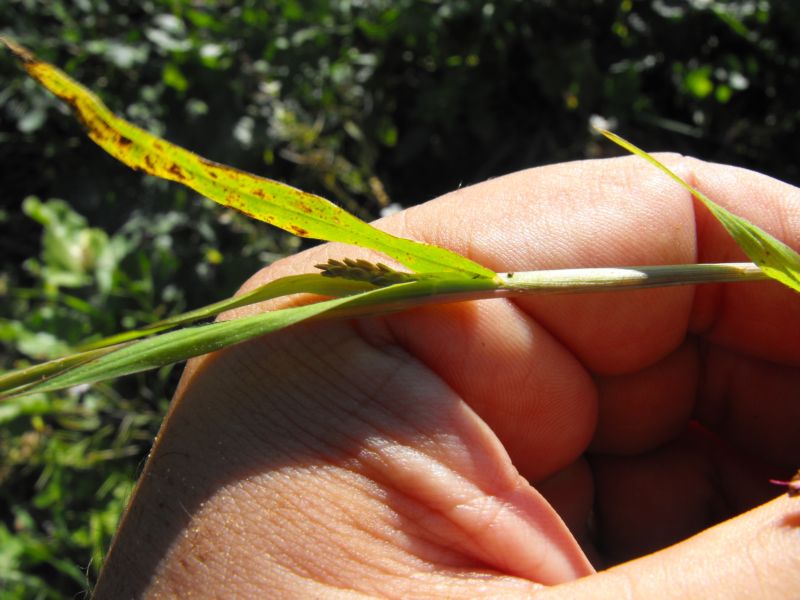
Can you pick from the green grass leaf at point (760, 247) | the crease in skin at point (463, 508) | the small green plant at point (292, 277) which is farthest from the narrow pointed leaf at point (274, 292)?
the green grass leaf at point (760, 247)

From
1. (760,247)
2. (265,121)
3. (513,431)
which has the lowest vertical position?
(265,121)

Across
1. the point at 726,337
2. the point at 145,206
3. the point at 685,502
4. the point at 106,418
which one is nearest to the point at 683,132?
the point at 726,337

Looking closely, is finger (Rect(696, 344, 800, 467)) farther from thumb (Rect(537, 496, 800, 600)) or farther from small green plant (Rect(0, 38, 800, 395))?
thumb (Rect(537, 496, 800, 600))

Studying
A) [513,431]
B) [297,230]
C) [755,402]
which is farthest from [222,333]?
[755,402]

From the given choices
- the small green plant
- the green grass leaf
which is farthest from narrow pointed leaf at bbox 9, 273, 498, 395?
the green grass leaf

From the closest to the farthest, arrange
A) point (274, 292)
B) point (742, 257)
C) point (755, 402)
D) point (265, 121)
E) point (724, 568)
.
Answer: point (724, 568) → point (274, 292) → point (742, 257) → point (755, 402) → point (265, 121)

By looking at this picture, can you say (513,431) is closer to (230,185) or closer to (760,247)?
(760,247)
